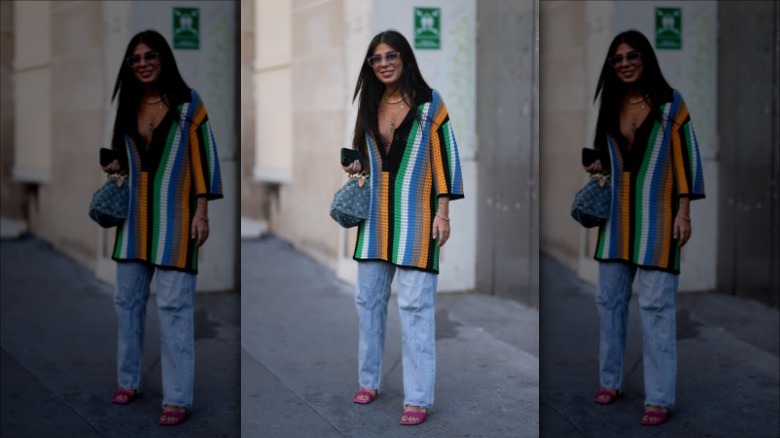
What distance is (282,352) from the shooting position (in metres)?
4.62

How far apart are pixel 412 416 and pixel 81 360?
4.44 ft

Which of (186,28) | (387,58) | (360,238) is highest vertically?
(186,28)

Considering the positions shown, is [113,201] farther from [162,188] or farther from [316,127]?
[316,127]

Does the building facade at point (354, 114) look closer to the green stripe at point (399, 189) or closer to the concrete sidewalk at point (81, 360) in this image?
the green stripe at point (399, 189)

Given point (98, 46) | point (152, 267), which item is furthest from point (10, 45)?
point (152, 267)

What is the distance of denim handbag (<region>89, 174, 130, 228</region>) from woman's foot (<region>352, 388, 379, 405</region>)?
113cm

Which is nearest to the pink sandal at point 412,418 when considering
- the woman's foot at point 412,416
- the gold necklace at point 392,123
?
the woman's foot at point 412,416

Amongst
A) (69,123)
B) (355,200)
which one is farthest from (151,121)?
(355,200)

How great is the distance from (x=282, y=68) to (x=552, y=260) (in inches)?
56.6

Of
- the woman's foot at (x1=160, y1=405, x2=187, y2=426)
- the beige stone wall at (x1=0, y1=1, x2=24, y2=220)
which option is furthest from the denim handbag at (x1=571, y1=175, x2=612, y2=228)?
the beige stone wall at (x1=0, y1=1, x2=24, y2=220)

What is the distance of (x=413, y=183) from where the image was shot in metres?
4.08

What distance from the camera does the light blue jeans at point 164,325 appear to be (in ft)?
13.7

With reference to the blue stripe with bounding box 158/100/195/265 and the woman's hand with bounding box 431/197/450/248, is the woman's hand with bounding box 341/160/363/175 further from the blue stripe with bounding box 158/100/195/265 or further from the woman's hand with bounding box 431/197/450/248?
the blue stripe with bounding box 158/100/195/265

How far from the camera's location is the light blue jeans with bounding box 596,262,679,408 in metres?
4.20
